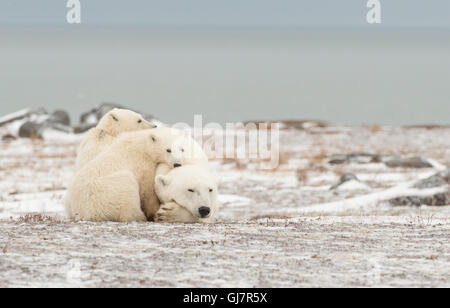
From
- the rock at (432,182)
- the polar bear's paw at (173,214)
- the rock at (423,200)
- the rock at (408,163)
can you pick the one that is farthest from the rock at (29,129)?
the polar bear's paw at (173,214)

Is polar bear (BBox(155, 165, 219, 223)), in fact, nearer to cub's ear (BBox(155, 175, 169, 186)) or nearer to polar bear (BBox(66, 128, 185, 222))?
cub's ear (BBox(155, 175, 169, 186))

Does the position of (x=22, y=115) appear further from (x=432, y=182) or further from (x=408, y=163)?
(x=432, y=182)

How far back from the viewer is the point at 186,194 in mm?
8031

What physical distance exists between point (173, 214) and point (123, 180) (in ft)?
2.44

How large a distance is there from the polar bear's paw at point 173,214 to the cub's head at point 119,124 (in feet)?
5.09

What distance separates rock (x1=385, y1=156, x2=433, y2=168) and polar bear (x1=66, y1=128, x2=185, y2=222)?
19.0 m

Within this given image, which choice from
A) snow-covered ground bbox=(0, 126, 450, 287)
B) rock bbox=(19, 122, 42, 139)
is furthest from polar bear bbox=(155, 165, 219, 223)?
rock bbox=(19, 122, 42, 139)

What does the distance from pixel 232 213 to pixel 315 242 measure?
8.08 metres

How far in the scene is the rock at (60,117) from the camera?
5662cm

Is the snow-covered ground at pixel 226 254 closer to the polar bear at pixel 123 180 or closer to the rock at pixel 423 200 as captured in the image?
the polar bear at pixel 123 180

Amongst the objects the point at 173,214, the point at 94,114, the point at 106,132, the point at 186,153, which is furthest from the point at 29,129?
the point at 173,214

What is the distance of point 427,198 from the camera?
15.0 meters
